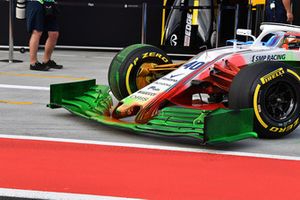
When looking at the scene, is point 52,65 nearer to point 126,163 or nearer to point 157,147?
point 157,147

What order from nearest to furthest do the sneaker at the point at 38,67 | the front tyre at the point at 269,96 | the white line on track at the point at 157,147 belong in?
the white line on track at the point at 157,147 < the front tyre at the point at 269,96 < the sneaker at the point at 38,67

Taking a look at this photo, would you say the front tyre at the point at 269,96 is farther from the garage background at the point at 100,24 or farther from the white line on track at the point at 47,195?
the garage background at the point at 100,24

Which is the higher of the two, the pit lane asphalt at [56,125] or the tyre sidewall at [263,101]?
the tyre sidewall at [263,101]

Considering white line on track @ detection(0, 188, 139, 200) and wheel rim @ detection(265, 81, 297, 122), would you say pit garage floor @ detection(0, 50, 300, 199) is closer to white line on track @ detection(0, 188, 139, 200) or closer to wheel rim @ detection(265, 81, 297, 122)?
white line on track @ detection(0, 188, 139, 200)

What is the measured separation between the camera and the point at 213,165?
516 centimetres

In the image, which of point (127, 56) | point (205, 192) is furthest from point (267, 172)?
point (127, 56)

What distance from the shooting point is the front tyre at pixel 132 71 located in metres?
7.23

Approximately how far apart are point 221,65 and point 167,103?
68 centimetres

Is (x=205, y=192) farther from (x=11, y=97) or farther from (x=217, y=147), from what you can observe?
(x=11, y=97)

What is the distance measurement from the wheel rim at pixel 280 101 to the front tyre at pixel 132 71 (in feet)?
5.22

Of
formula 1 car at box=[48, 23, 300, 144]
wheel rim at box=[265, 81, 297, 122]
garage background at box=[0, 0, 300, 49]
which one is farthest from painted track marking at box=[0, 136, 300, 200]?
garage background at box=[0, 0, 300, 49]

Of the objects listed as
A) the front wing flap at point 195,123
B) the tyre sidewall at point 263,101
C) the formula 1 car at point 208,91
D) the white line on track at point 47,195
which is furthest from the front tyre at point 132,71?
the white line on track at point 47,195

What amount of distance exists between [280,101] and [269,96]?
0.45ft

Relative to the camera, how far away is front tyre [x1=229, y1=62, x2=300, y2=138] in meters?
5.80
